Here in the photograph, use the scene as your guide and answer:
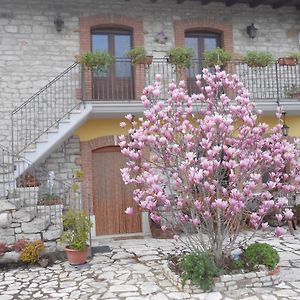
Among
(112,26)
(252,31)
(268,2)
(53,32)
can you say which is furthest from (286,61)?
(53,32)

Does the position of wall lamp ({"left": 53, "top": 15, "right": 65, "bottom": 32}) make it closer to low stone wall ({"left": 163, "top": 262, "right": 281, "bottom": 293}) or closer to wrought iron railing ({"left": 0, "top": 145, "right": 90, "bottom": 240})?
wrought iron railing ({"left": 0, "top": 145, "right": 90, "bottom": 240})

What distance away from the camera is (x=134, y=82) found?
10.6 meters

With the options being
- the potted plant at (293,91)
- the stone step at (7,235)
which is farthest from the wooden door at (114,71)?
the potted plant at (293,91)

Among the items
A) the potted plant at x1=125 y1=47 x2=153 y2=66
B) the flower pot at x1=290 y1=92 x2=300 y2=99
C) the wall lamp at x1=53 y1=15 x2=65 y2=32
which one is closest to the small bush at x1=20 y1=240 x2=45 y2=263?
the potted plant at x1=125 y1=47 x2=153 y2=66

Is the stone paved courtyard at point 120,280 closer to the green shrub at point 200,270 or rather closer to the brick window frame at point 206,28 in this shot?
the green shrub at point 200,270

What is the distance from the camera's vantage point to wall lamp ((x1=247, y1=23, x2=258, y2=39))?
11258 mm

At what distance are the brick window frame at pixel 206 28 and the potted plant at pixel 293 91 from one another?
1.84 m

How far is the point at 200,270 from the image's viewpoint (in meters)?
5.68

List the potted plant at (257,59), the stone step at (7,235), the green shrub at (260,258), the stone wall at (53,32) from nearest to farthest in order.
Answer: the green shrub at (260,258)
the stone step at (7,235)
the stone wall at (53,32)
the potted plant at (257,59)

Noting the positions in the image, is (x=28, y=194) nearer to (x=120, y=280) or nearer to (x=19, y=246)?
(x=19, y=246)

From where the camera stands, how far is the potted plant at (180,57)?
32.5 feet

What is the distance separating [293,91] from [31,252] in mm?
7608

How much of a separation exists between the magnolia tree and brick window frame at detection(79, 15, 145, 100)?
419 cm

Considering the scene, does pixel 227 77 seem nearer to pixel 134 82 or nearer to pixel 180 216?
pixel 180 216
